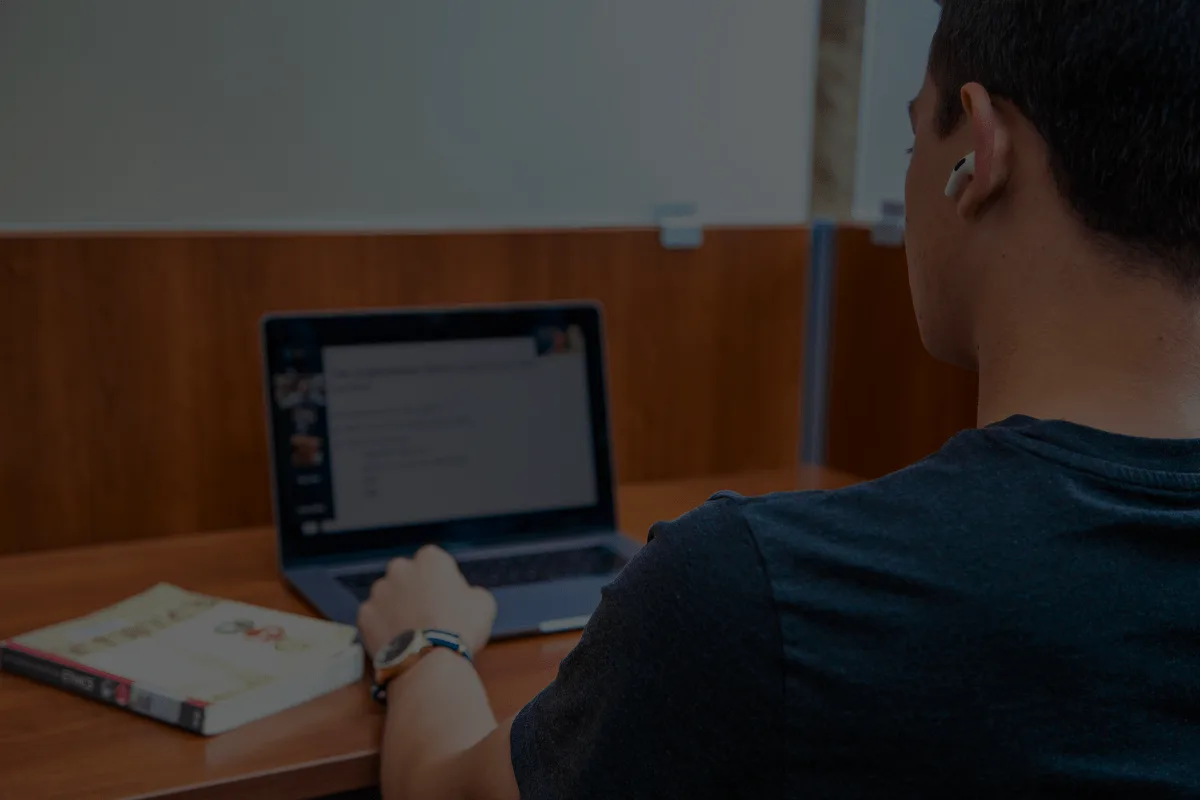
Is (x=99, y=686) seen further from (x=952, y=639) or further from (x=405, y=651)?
(x=952, y=639)

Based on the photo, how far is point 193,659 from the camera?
3.38ft

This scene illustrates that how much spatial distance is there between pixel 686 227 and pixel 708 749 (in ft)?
3.65

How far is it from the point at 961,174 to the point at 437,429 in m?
0.77

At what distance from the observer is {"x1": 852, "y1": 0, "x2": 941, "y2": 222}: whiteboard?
164 centimetres

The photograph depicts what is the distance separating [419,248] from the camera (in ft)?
4.93

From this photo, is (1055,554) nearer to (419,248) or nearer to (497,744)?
(497,744)

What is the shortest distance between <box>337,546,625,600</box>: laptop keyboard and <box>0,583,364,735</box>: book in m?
0.15

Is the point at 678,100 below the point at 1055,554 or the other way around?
the other way around

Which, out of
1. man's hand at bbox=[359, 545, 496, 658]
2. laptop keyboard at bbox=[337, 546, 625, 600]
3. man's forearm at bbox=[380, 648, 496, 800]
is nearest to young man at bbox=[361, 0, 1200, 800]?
man's forearm at bbox=[380, 648, 496, 800]

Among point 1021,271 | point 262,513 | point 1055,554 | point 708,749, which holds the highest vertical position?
point 1021,271

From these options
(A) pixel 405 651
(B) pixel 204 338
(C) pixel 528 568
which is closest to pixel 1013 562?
(A) pixel 405 651

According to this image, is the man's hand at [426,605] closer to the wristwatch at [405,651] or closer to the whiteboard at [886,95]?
the wristwatch at [405,651]

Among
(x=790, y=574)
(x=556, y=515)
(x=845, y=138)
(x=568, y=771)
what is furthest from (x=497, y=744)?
(x=845, y=138)

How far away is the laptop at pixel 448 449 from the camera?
1303 millimetres
